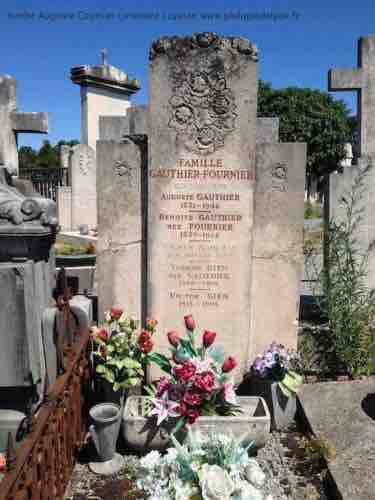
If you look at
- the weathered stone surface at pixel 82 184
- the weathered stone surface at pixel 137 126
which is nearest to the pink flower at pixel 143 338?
the weathered stone surface at pixel 137 126

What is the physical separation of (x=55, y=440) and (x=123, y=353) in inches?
37.7

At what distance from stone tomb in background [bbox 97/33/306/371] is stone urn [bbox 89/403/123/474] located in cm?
100

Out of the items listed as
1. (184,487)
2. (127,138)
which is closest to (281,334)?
(127,138)

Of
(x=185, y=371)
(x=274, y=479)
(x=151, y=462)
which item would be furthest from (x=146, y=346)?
(x=151, y=462)

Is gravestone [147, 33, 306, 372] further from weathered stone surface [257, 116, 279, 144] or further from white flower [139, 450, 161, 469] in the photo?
white flower [139, 450, 161, 469]

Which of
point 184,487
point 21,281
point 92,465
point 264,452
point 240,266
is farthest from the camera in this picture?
point 240,266

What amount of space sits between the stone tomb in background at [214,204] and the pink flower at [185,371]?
1020 millimetres

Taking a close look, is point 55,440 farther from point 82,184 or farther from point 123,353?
point 82,184

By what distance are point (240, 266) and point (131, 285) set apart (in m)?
1.04

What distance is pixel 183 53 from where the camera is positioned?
11.9 ft

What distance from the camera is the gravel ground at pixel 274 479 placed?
2.79 metres

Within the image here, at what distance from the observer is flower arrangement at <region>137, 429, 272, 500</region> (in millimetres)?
1602

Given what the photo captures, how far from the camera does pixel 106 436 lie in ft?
9.78

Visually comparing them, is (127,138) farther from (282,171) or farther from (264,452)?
(264,452)
